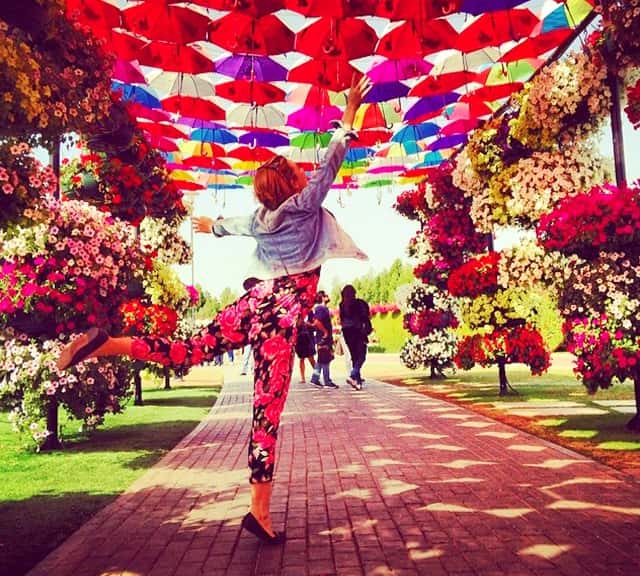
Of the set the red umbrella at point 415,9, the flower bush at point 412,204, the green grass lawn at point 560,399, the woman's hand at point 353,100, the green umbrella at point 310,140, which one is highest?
the green umbrella at point 310,140

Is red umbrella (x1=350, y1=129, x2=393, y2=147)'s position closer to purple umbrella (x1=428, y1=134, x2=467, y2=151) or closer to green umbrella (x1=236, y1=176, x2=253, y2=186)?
purple umbrella (x1=428, y1=134, x2=467, y2=151)

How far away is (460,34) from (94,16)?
5.08 metres

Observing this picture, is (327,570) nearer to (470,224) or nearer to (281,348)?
(281,348)

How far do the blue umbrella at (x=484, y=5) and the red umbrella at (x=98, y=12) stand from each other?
469 cm

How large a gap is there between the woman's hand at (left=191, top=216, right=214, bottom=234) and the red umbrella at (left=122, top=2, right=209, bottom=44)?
6.06 m

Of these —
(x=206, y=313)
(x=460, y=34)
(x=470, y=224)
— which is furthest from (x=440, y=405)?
(x=206, y=313)

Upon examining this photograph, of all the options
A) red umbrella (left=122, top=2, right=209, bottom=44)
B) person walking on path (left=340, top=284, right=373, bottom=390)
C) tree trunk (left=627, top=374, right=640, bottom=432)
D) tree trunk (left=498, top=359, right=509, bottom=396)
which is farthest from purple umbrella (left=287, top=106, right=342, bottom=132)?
tree trunk (left=627, top=374, right=640, bottom=432)

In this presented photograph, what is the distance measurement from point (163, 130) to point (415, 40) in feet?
20.3

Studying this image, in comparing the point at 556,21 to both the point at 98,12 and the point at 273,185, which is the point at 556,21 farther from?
the point at 273,185

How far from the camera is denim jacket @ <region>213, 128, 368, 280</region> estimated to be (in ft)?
11.3

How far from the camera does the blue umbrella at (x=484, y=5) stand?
8.10 metres

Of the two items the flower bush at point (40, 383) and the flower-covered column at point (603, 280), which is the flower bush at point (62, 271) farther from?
the flower-covered column at point (603, 280)

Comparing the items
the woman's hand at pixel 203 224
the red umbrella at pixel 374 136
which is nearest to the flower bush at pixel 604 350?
the woman's hand at pixel 203 224

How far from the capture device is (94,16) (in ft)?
29.1
